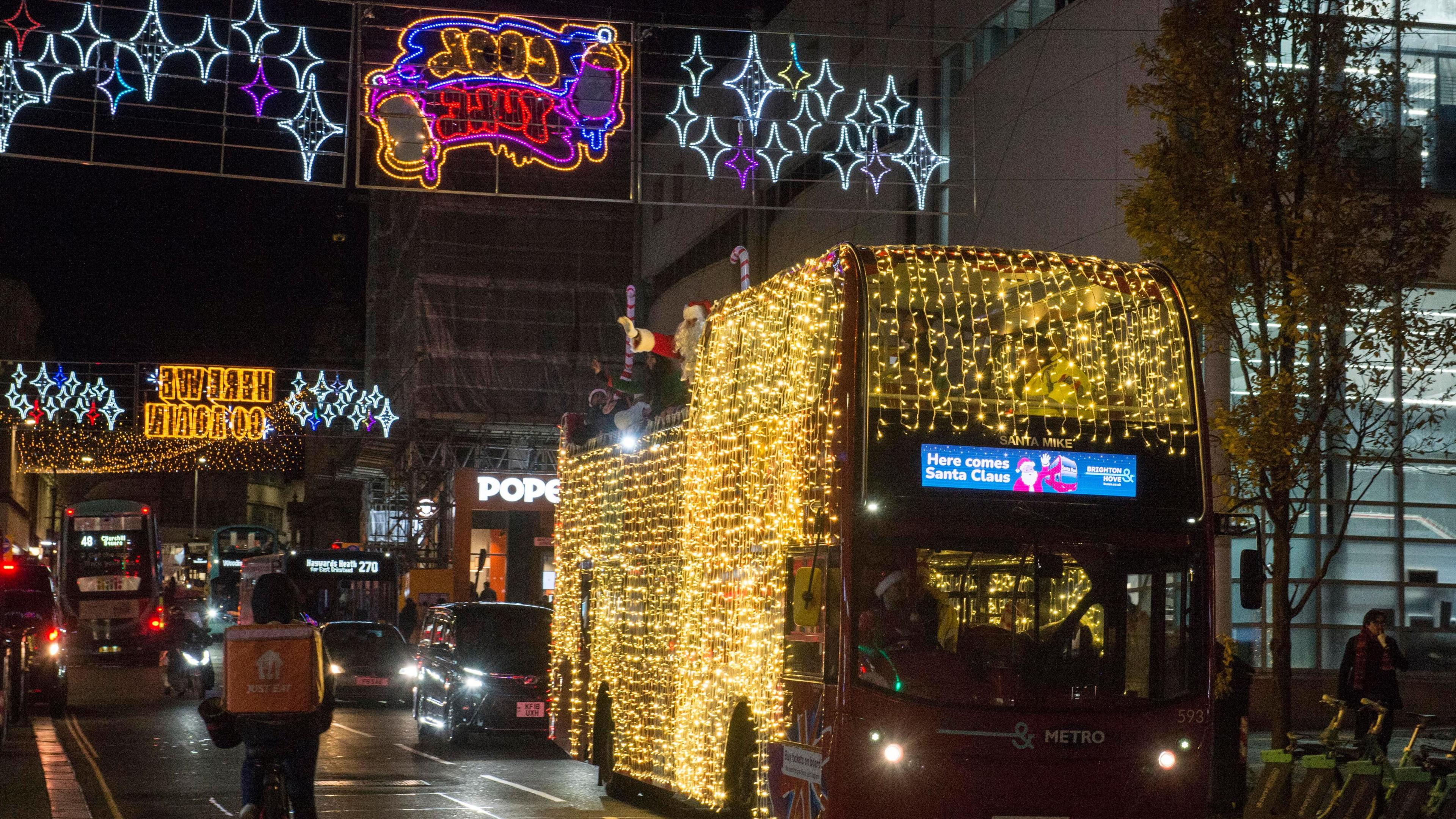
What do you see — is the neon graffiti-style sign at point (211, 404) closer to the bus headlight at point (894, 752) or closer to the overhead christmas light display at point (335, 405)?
the overhead christmas light display at point (335, 405)

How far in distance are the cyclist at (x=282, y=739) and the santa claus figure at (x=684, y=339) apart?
5.22 m

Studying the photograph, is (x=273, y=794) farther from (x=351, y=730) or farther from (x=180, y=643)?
(x=180, y=643)

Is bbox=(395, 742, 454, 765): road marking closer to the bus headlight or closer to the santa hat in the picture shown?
the santa hat

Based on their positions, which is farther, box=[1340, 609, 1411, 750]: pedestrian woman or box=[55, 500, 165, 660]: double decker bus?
box=[55, 500, 165, 660]: double decker bus

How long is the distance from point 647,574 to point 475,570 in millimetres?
36628

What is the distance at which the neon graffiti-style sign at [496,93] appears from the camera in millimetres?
18062

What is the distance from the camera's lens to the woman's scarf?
16.5 meters

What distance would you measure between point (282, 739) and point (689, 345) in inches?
236

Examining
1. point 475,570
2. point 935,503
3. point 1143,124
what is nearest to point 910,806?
point 935,503

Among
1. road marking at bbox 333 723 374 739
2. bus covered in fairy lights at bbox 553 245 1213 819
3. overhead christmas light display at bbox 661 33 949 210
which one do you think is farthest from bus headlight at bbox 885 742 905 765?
road marking at bbox 333 723 374 739

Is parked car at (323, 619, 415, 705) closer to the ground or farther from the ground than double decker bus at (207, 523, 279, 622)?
closer to the ground

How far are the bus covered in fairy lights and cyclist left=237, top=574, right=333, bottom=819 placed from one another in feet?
9.23

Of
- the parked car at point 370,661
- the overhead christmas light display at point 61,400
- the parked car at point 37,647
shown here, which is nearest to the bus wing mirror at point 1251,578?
the parked car at point 37,647

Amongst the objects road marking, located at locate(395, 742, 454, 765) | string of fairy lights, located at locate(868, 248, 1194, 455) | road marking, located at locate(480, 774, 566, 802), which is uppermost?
string of fairy lights, located at locate(868, 248, 1194, 455)
